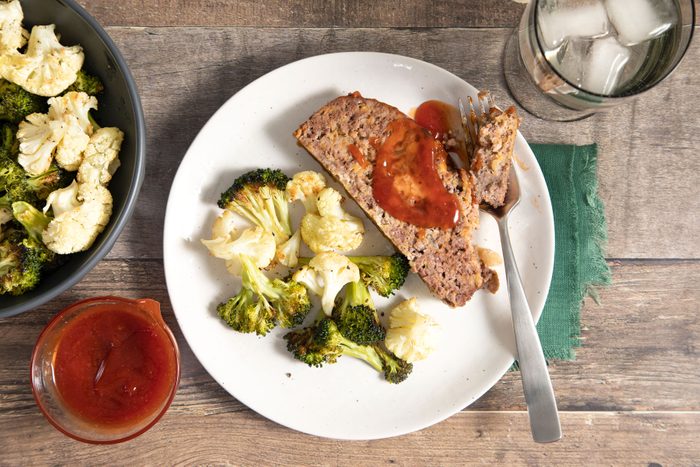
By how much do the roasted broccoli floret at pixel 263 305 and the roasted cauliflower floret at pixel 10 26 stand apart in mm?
→ 1579

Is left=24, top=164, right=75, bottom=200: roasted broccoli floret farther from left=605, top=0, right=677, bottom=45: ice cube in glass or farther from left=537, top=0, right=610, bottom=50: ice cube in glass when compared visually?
left=605, top=0, right=677, bottom=45: ice cube in glass

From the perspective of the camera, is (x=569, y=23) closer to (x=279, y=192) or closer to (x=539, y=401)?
(x=279, y=192)

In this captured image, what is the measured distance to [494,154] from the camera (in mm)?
3033

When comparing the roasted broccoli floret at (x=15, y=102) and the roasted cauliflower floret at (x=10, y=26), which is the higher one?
the roasted cauliflower floret at (x=10, y=26)

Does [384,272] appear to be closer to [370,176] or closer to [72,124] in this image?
[370,176]

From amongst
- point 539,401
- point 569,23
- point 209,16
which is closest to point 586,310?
point 539,401

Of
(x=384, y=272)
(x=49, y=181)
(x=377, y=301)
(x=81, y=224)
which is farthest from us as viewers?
(x=377, y=301)

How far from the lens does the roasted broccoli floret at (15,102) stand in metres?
2.94

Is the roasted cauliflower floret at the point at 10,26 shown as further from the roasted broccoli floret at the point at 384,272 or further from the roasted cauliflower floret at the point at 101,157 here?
the roasted broccoli floret at the point at 384,272

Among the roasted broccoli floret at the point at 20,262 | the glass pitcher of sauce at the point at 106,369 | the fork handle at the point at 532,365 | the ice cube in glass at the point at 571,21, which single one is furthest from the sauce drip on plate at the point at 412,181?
the roasted broccoli floret at the point at 20,262

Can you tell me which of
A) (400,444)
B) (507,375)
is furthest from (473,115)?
(400,444)

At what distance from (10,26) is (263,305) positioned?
6.15 feet

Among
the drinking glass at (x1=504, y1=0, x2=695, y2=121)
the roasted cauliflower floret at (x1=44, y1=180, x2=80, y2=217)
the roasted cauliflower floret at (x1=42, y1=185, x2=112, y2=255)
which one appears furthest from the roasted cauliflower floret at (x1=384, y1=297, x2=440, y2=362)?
the roasted cauliflower floret at (x1=44, y1=180, x2=80, y2=217)

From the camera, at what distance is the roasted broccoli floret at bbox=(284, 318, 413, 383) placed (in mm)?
3021
